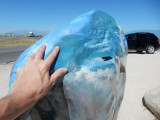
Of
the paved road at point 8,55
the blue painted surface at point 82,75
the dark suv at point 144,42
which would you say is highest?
the blue painted surface at point 82,75

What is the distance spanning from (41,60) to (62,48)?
18cm

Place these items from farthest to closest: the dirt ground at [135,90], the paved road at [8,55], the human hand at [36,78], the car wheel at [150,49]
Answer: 1. the car wheel at [150,49]
2. the paved road at [8,55]
3. the dirt ground at [135,90]
4. the human hand at [36,78]

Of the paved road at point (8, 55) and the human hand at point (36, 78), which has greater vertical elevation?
the human hand at point (36, 78)

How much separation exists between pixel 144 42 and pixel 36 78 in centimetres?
1081

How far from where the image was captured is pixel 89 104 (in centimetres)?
110

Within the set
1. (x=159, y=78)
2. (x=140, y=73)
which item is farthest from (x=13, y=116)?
(x=140, y=73)

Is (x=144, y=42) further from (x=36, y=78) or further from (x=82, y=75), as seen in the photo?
(x=36, y=78)

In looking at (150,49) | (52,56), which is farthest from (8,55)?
(52,56)

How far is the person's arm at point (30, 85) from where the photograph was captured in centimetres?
73

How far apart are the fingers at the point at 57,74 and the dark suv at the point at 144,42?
10.5 metres

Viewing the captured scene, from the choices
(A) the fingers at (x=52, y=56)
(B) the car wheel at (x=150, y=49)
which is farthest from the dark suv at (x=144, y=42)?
(A) the fingers at (x=52, y=56)

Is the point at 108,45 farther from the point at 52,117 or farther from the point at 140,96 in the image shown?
the point at 140,96

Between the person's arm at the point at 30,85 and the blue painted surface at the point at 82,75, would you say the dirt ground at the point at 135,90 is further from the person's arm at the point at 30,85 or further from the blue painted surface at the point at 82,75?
the person's arm at the point at 30,85

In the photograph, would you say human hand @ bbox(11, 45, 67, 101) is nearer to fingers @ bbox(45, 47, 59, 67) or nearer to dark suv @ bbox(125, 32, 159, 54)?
fingers @ bbox(45, 47, 59, 67)
